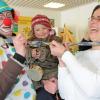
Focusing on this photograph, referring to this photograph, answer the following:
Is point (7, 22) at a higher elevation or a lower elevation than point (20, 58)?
higher

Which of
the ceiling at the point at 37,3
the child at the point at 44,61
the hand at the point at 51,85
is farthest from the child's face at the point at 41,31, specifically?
the ceiling at the point at 37,3

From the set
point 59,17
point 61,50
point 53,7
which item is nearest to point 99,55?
point 61,50

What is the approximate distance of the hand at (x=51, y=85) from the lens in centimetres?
136

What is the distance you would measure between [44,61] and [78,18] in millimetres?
4363

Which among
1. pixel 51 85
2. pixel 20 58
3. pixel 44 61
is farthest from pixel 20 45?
pixel 44 61

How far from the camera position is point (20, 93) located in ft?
3.74

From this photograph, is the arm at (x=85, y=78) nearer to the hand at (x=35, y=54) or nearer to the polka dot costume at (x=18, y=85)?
the polka dot costume at (x=18, y=85)

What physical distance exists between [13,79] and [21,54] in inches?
4.4

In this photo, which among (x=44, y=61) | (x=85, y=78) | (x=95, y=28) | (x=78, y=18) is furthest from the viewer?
(x=78, y=18)

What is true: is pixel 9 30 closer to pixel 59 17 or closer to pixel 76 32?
pixel 76 32

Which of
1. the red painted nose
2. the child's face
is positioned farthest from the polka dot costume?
the child's face

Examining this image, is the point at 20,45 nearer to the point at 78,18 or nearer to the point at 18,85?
the point at 18,85

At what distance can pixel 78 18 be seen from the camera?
19.0 feet

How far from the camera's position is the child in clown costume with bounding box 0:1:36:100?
43.7 inches
